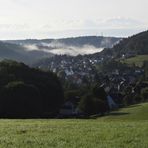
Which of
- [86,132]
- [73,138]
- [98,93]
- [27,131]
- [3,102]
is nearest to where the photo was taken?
[73,138]

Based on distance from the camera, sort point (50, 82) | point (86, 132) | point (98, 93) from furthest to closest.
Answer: point (98, 93) < point (50, 82) < point (86, 132)

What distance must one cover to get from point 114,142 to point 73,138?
1.89 metres

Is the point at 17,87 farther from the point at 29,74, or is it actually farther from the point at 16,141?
the point at 16,141

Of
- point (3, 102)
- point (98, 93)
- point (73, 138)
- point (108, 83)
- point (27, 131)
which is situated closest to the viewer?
point (73, 138)

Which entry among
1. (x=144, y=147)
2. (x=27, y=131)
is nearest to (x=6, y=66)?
(x=27, y=131)

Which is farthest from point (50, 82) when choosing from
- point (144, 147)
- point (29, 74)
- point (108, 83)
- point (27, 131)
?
point (108, 83)

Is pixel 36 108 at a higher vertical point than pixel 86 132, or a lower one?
lower

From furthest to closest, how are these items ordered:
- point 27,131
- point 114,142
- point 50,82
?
point 50,82 → point 27,131 → point 114,142

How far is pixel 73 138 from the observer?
17.6 metres

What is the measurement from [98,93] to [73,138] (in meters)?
88.8

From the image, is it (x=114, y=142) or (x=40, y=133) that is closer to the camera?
(x=114, y=142)

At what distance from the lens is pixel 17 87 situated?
77750mm

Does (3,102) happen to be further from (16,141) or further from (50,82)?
(16,141)

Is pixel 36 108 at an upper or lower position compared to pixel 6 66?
lower
